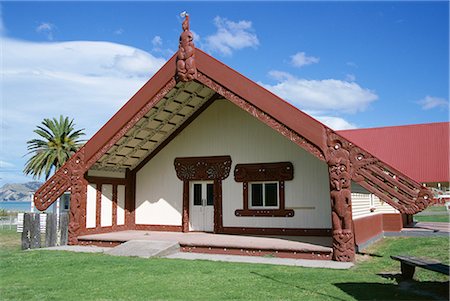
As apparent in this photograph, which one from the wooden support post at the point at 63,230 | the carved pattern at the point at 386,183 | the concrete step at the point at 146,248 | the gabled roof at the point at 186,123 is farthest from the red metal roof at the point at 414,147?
the wooden support post at the point at 63,230

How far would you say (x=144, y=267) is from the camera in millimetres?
10078

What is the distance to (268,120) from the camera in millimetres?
11781

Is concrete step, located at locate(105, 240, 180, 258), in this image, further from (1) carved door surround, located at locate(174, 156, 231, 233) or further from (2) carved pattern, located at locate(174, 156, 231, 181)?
(2) carved pattern, located at locate(174, 156, 231, 181)

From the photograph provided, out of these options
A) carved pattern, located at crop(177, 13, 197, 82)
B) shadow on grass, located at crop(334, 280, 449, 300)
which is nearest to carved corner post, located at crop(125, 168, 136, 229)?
carved pattern, located at crop(177, 13, 197, 82)

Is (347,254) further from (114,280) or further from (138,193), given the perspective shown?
(138,193)

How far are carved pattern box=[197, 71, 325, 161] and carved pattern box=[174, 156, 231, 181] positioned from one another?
397cm

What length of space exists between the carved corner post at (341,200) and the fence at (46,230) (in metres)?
9.29

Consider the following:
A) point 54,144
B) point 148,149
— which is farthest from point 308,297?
point 54,144

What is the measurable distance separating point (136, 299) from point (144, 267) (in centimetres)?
306

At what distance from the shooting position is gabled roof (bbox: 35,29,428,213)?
1053 cm

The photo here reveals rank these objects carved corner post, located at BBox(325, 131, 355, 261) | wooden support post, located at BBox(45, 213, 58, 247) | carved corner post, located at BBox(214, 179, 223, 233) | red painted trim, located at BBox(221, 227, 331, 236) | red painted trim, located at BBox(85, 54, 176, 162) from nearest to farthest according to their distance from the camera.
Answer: carved corner post, located at BBox(325, 131, 355, 261) < red painted trim, located at BBox(85, 54, 176, 162) < red painted trim, located at BBox(221, 227, 331, 236) < wooden support post, located at BBox(45, 213, 58, 247) < carved corner post, located at BBox(214, 179, 223, 233)

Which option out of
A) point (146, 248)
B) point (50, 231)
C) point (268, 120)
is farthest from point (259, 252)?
point (50, 231)

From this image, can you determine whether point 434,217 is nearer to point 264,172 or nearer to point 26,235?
point 264,172

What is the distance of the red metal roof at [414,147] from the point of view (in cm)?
2217
